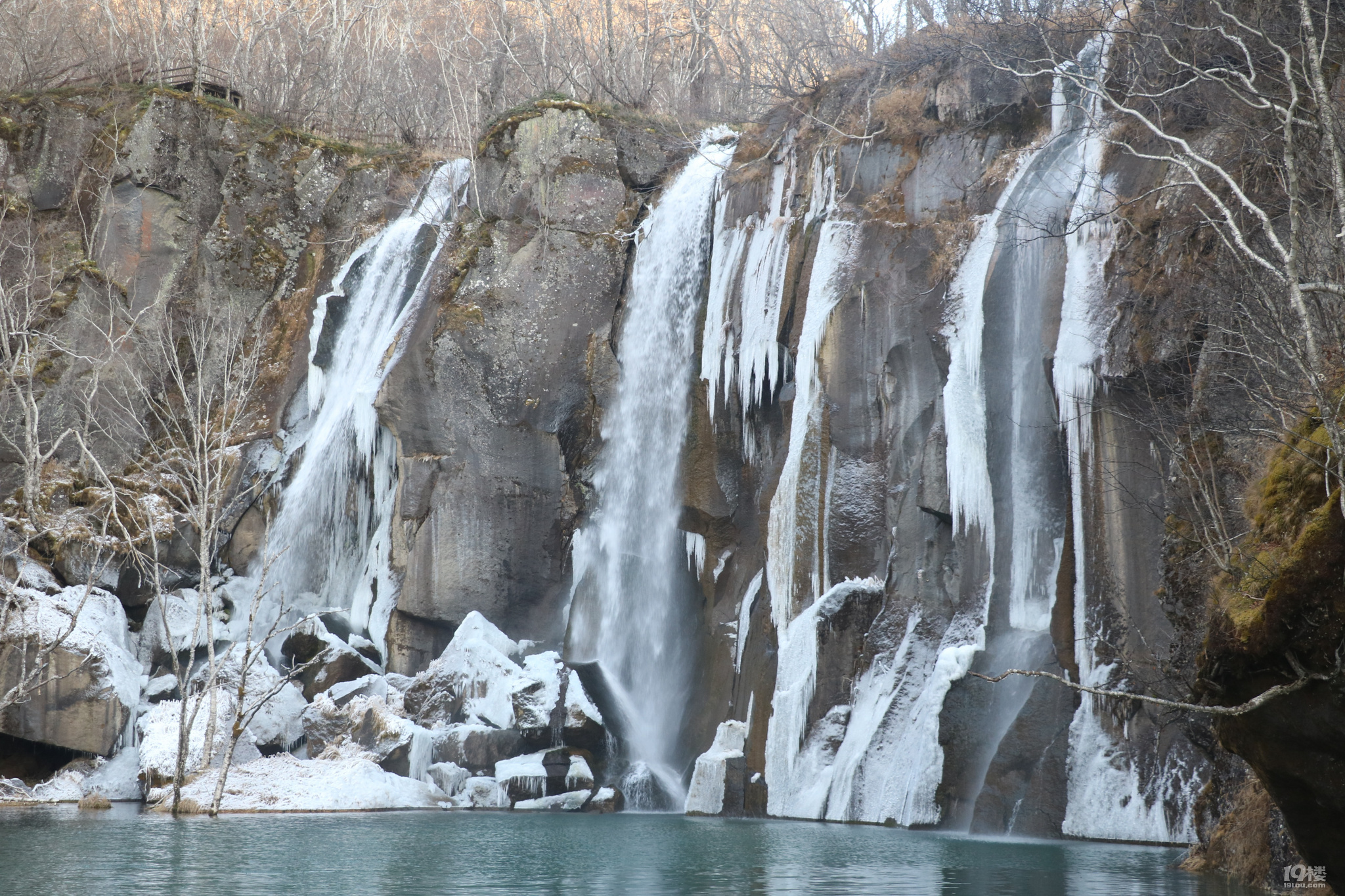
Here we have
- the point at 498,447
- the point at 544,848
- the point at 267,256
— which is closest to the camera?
the point at 544,848

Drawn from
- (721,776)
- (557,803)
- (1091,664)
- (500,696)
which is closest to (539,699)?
(500,696)

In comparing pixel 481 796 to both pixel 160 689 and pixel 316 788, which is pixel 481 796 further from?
pixel 160 689

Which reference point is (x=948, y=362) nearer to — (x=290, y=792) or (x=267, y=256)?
(x=290, y=792)

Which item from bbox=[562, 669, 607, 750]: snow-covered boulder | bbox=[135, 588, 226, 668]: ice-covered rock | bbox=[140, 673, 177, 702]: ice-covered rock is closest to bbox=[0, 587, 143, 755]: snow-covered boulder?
bbox=[140, 673, 177, 702]: ice-covered rock

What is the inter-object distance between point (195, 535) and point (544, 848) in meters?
14.0

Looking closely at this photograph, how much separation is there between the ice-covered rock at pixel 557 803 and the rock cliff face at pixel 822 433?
6.28 ft

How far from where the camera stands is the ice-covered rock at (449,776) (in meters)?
18.1

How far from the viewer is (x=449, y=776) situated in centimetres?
1819

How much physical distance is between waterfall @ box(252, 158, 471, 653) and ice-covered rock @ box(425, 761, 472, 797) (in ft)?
12.9

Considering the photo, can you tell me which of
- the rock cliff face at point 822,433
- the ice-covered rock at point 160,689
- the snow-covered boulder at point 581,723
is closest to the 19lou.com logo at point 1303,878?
the rock cliff face at point 822,433

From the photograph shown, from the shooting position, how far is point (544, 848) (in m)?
12.0

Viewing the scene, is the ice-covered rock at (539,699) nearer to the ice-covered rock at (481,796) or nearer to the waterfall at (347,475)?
the ice-covered rock at (481,796)

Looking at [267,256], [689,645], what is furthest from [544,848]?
[267,256]

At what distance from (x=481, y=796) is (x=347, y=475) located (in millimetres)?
7790
